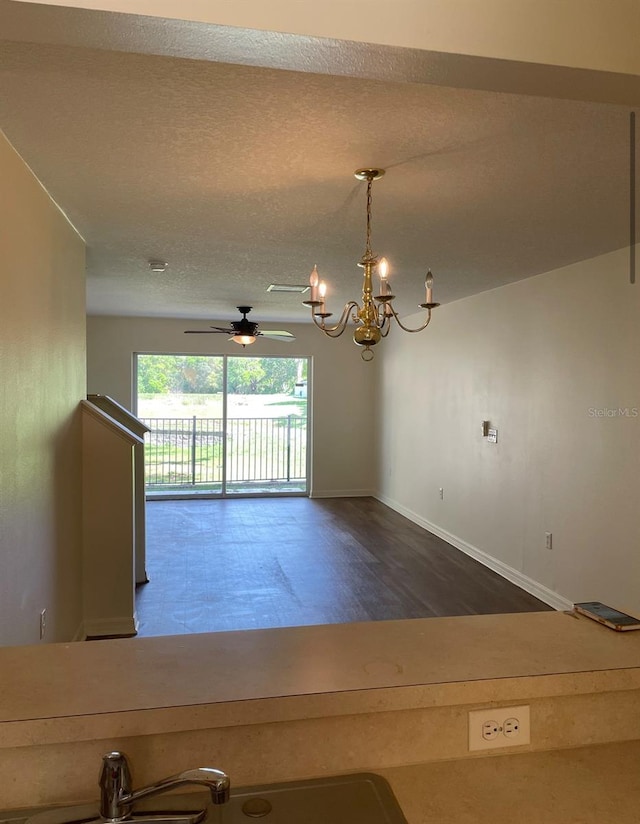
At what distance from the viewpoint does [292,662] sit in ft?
3.68

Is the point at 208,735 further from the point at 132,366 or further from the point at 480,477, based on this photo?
the point at 132,366

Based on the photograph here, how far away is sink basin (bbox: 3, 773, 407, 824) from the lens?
91 centimetres

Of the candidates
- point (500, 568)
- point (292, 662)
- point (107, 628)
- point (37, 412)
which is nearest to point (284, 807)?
point (292, 662)

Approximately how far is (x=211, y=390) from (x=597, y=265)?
18.1 ft

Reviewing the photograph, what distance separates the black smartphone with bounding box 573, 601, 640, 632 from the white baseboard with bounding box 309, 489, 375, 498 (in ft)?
23.0

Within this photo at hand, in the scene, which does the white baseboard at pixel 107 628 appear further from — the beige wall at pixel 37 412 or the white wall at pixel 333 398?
the white wall at pixel 333 398

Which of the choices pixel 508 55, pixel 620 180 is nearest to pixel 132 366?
pixel 620 180

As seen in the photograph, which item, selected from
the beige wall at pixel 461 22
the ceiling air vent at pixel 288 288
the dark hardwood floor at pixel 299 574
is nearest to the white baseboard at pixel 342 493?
the dark hardwood floor at pixel 299 574

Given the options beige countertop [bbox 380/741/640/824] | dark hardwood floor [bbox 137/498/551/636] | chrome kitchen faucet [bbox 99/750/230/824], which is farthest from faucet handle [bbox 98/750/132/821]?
dark hardwood floor [bbox 137/498/551/636]

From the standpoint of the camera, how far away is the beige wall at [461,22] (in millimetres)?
1027

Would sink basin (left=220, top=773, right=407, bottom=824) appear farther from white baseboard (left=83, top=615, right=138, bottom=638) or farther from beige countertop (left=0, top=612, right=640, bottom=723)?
white baseboard (left=83, top=615, right=138, bottom=638)

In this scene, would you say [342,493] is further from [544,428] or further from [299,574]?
[544,428]

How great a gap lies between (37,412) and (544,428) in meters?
3.40

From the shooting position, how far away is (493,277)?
183 inches
